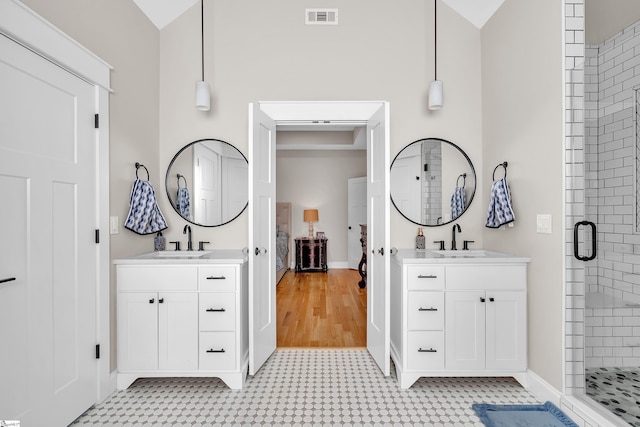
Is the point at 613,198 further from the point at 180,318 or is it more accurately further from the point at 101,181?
the point at 101,181

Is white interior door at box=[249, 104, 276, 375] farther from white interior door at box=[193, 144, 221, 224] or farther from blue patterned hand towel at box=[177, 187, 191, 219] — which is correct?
blue patterned hand towel at box=[177, 187, 191, 219]

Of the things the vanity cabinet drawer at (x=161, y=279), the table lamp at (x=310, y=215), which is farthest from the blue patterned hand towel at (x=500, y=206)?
the table lamp at (x=310, y=215)

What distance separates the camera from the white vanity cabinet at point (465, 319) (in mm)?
2354

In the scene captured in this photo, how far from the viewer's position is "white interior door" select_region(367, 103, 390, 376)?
2.44 metres

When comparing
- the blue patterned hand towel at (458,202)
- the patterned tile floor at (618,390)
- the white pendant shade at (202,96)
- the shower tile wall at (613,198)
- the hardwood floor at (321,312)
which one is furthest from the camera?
the hardwood floor at (321,312)

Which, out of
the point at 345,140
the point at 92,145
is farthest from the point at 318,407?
the point at 345,140

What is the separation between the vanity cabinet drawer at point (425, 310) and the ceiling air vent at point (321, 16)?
2.38 metres

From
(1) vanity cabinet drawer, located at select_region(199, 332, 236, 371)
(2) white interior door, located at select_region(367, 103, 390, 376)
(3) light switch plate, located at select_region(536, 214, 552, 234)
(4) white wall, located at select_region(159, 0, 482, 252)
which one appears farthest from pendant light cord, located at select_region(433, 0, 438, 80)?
(1) vanity cabinet drawer, located at select_region(199, 332, 236, 371)

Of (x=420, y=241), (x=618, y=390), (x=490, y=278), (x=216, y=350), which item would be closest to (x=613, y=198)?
(x=490, y=278)

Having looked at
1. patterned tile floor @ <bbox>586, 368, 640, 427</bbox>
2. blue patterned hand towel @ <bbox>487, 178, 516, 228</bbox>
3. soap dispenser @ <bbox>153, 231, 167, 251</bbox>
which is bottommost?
patterned tile floor @ <bbox>586, 368, 640, 427</bbox>

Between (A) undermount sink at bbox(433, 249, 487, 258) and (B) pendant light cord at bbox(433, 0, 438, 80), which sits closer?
(A) undermount sink at bbox(433, 249, 487, 258)

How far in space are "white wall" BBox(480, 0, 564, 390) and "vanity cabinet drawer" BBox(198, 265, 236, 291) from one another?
203 centimetres

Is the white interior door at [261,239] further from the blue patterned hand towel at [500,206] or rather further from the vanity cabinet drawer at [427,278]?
the blue patterned hand towel at [500,206]

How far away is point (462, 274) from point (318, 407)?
1.28 meters
